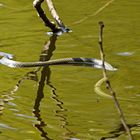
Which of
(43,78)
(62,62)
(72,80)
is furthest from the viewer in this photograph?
(62,62)

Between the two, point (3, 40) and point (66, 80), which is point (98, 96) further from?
point (3, 40)

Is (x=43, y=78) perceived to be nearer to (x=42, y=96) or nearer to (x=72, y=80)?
(x=72, y=80)

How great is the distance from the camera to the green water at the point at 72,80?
4.26 meters

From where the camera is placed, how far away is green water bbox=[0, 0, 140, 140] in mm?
4262

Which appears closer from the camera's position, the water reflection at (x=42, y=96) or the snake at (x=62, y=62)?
the water reflection at (x=42, y=96)

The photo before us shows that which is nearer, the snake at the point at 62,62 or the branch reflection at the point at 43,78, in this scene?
the branch reflection at the point at 43,78

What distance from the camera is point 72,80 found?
18.3 ft

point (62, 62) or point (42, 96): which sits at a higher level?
point (62, 62)

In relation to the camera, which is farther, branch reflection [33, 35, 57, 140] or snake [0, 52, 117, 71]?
snake [0, 52, 117, 71]

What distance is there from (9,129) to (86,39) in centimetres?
307

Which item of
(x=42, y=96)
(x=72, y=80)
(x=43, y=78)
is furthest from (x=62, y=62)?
(x=42, y=96)

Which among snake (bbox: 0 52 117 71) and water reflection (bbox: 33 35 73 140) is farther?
snake (bbox: 0 52 117 71)

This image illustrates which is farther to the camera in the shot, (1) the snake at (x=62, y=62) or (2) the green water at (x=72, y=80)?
(1) the snake at (x=62, y=62)

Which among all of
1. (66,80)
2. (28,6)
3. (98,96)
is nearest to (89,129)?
(98,96)
